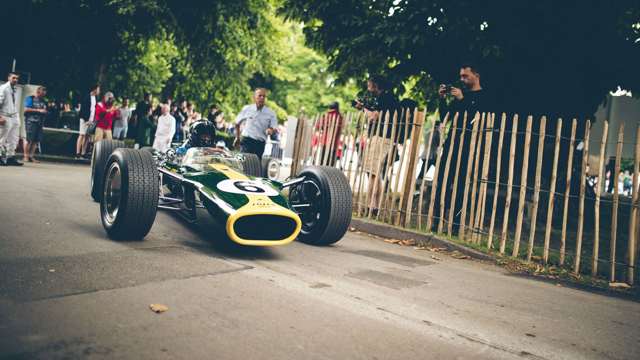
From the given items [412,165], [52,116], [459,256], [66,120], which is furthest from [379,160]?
[66,120]

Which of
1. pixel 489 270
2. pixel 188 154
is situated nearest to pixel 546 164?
pixel 489 270

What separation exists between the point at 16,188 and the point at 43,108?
18.1 ft

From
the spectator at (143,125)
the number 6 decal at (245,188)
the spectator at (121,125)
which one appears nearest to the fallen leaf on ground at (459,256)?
the number 6 decal at (245,188)

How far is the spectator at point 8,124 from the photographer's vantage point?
38.1 ft

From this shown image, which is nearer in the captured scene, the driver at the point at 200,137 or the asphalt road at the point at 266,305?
the asphalt road at the point at 266,305

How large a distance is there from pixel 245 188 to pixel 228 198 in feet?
0.89

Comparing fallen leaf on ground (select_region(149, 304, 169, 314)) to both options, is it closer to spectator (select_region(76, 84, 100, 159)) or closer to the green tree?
the green tree

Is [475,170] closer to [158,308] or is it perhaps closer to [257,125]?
[158,308]

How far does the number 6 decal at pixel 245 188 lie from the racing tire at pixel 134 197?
67 cm

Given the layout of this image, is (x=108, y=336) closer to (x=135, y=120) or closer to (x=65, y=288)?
(x=65, y=288)

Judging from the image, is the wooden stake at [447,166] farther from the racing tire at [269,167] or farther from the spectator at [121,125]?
the spectator at [121,125]

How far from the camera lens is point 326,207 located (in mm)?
6227

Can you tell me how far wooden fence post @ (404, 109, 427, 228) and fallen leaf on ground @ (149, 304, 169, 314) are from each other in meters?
5.02

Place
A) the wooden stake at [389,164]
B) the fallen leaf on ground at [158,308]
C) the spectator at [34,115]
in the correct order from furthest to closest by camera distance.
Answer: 1. the spectator at [34,115]
2. the wooden stake at [389,164]
3. the fallen leaf on ground at [158,308]
